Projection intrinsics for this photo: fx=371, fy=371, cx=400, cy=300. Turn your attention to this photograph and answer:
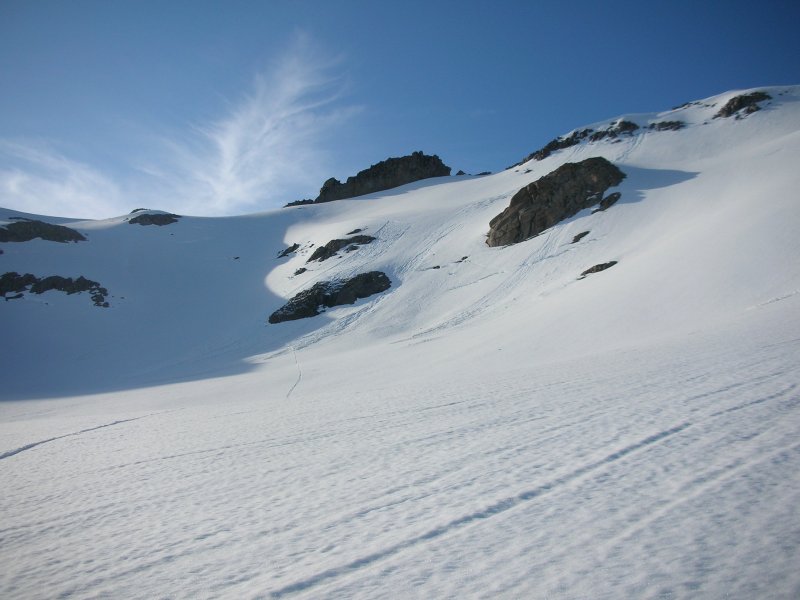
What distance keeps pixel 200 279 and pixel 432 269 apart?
31.2m

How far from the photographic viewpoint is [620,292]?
1858cm

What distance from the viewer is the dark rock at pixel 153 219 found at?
6334 centimetres

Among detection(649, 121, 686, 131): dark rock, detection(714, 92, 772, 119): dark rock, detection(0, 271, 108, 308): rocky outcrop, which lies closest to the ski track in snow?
detection(0, 271, 108, 308): rocky outcrop

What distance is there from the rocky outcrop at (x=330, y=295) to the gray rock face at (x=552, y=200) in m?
12.2

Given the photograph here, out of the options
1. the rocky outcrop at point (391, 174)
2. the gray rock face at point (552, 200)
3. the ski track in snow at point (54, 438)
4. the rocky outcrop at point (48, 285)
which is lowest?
the ski track in snow at point (54, 438)

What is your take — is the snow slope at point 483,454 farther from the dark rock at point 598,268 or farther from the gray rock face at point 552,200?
the gray rock face at point 552,200

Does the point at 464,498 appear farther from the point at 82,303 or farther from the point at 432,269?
the point at 82,303

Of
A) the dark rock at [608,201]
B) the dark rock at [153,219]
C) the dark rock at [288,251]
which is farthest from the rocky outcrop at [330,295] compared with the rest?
the dark rock at [153,219]

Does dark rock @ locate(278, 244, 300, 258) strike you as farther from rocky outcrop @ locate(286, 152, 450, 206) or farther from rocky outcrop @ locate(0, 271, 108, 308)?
rocky outcrop @ locate(286, 152, 450, 206)

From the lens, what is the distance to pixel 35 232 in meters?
50.9

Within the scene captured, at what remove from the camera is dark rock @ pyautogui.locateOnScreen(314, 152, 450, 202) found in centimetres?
9169

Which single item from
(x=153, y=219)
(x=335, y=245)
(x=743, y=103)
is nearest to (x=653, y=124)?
(x=743, y=103)

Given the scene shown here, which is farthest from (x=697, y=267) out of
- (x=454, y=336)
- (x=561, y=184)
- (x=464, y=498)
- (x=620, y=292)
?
(x=561, y=184)

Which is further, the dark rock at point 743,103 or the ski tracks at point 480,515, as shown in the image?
the dark rock at point 743,103
